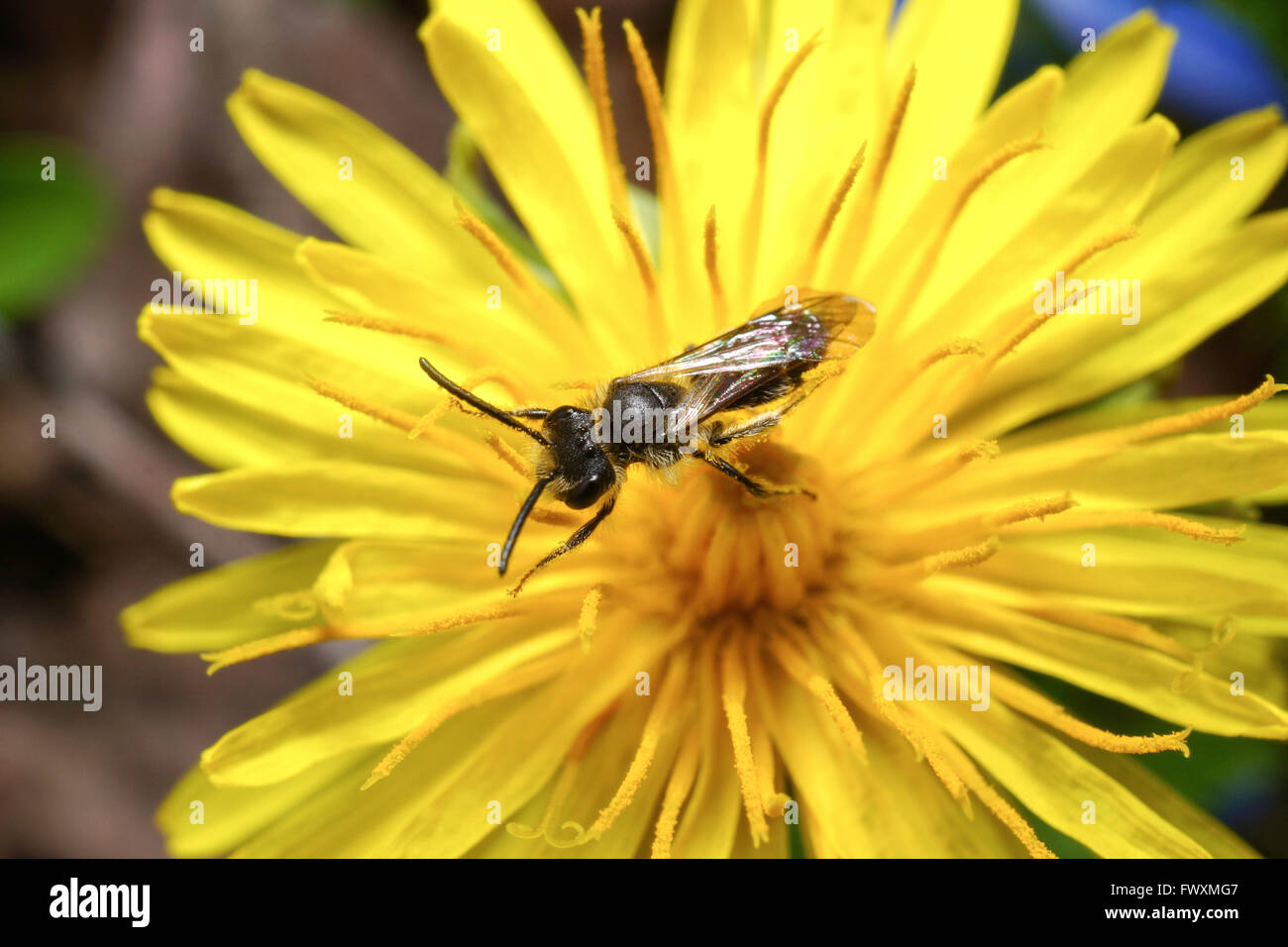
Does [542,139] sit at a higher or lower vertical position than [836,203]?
higher

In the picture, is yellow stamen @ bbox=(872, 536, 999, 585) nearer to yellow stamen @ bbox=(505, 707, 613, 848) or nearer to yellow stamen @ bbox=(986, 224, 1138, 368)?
yellow stamen @ bbox=(986, 224, 1138, 368)

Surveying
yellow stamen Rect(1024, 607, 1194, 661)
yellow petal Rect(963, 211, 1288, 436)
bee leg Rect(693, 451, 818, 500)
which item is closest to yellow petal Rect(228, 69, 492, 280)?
bee leg Rect(693, 451, 818, 500)

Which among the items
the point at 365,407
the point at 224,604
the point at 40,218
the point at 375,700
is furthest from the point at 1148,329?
the point at 40,218

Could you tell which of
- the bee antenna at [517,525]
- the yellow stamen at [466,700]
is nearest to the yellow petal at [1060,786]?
the yellow stamen at [466,700]

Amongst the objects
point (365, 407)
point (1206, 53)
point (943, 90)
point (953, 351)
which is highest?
point (1206, 53)

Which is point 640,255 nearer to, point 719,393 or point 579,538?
point 719,393
